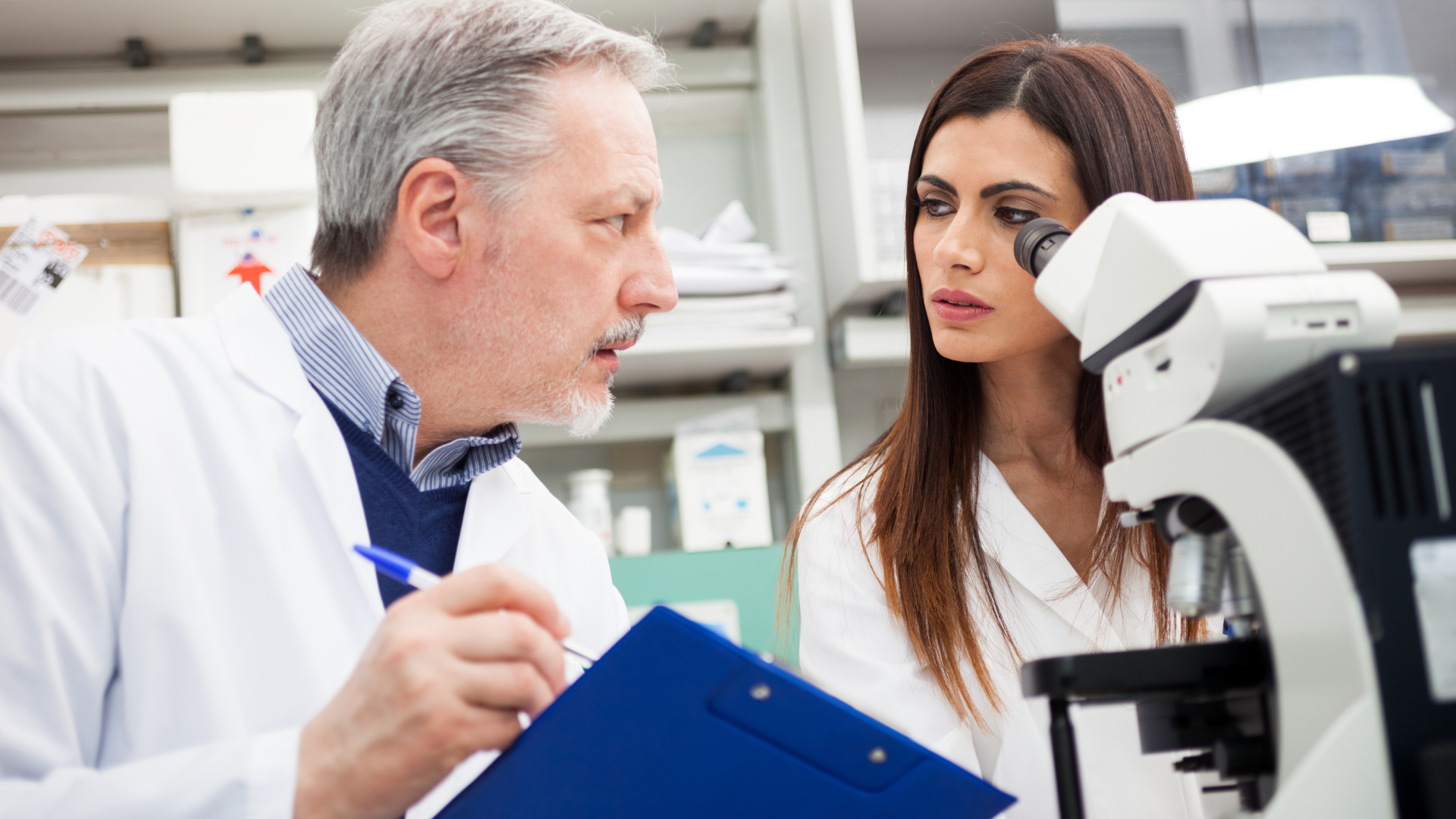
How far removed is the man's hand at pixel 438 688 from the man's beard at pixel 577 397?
459mm

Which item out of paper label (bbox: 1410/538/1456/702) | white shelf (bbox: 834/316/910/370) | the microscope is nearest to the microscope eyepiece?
the microscope

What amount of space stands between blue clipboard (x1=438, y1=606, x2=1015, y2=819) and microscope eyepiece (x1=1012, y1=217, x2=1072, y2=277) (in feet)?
1.23

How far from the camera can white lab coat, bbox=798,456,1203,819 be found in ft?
3.59

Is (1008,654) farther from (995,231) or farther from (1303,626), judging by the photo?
(1303,626)

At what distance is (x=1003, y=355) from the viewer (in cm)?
126

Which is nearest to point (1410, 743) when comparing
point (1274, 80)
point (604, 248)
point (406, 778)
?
point (406, 778)

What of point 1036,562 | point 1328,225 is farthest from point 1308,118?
point 1036,562

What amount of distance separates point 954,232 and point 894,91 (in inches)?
38.7

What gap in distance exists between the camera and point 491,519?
42.4 inches

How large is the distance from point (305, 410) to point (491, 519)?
21 cm

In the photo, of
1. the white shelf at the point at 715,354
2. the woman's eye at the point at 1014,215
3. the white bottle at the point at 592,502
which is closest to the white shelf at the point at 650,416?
the white shelf at the point at 715,354

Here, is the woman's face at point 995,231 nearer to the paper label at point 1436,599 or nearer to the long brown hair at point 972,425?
the long brown hair at point 972,425

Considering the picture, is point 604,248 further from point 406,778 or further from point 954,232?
point 406,778

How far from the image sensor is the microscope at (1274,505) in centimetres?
48
